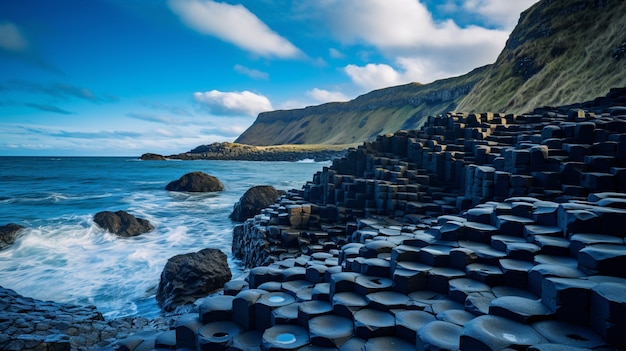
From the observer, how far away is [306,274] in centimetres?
670

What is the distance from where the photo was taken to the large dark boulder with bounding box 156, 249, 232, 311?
33.7ft

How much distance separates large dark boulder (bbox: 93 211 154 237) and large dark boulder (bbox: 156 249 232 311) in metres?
8.42

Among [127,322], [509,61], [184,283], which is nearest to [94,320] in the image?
[127,322]

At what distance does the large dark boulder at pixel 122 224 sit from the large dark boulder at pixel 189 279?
8423mm

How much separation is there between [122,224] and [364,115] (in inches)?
5199

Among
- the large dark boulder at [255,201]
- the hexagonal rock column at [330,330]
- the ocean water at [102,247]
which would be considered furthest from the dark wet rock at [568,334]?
the large dark boulder at [255,201]

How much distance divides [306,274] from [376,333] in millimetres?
2622

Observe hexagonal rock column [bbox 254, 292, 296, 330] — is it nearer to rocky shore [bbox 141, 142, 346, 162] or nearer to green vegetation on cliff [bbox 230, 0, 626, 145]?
green vegetation on cliff [bbox 230, 0, 626, 145]

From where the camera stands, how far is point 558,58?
48219 mm

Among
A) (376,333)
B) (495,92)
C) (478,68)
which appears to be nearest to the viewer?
(376,333)

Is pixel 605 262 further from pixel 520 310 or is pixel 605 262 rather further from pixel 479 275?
pixel 479 275

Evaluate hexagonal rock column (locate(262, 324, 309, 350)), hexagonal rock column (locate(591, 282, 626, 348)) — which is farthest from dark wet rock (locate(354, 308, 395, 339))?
hexagonal rock column (locate(591, 282, 626, 348))

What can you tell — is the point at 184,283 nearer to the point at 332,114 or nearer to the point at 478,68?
the point at 478,68

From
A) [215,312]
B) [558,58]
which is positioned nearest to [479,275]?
[215,312]
